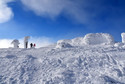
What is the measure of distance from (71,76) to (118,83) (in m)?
2.97

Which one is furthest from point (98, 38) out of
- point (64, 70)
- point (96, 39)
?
point (64, 70)

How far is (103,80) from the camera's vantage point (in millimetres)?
8109

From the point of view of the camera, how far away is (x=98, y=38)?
29703 mm

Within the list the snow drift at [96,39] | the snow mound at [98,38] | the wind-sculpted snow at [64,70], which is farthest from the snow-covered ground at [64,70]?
the snow mound at [98,38]

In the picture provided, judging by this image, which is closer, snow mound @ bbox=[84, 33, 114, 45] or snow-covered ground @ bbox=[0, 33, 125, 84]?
snow-covered ground @ bbox=[0, 33, 125, 84]

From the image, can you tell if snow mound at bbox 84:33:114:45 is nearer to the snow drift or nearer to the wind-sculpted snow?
the snow drift

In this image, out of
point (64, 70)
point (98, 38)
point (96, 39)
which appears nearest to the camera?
point (64, 70)

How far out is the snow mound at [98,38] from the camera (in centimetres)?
2803

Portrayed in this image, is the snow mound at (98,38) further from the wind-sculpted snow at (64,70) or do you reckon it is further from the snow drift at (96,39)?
the wind-sculpted snow at (64,70)

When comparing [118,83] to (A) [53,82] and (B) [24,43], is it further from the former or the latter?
(B) [24,43]

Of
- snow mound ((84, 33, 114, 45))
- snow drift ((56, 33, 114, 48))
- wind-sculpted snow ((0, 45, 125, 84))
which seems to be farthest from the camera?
snow mound ((84, 33, 114, 45))

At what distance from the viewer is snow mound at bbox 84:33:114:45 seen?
92.0ft

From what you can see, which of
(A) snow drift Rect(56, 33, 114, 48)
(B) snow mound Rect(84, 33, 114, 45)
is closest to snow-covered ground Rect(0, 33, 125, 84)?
(A) snow drift Rect(56, 33, 114, 48)

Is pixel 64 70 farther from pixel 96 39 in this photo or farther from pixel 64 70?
pixel 96 39
